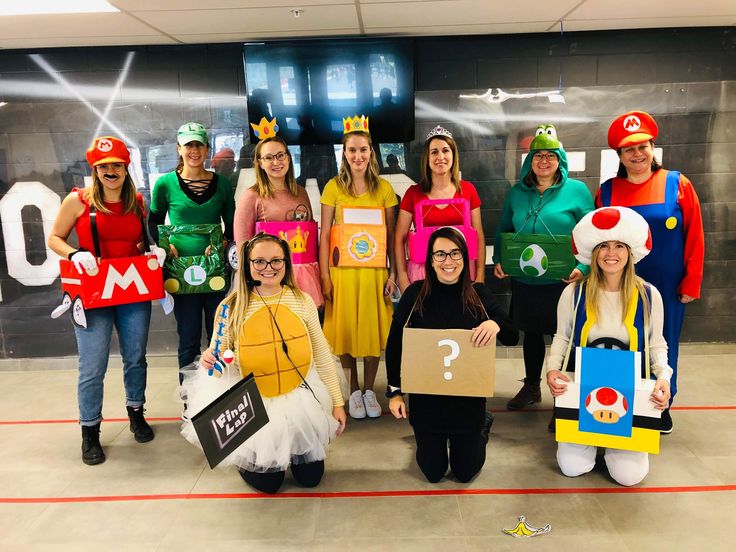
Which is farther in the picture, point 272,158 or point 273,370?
point 272,158

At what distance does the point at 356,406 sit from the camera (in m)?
3.24

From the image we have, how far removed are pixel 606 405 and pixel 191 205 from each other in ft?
7.38

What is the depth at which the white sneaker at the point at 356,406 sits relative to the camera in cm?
321

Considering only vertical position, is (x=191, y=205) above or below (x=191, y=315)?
above

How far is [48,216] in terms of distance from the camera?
13.5ft

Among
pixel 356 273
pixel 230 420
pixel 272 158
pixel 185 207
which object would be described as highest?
pixel 272 158

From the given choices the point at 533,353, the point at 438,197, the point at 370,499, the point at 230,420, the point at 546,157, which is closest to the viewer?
the point at 230,420

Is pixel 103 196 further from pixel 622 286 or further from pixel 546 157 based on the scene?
pixel 622 286

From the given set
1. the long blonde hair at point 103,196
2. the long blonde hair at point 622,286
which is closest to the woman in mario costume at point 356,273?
the long blonde hair at point 103,196

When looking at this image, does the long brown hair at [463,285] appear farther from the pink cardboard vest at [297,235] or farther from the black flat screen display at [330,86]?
the black flat screen display at [330,86]

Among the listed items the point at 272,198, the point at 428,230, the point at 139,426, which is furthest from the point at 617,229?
the point at 139,426

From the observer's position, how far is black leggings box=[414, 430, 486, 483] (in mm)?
2439

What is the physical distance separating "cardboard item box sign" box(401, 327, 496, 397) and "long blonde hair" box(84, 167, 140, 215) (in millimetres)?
1552

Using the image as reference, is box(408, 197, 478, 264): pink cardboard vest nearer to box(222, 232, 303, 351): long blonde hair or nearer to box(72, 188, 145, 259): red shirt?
box(222, 232, 303, 351): long blonde hair
